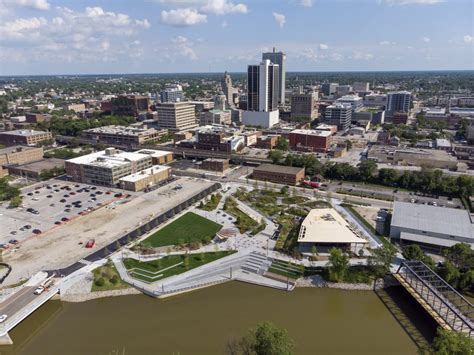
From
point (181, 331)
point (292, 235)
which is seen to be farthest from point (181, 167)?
point (181, 331)

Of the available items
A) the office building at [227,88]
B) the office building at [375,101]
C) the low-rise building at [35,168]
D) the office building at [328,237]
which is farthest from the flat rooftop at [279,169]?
the office building at [227,88]

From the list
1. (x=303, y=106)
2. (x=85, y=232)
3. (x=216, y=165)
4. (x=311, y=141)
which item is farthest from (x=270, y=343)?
(x=303, y=106)

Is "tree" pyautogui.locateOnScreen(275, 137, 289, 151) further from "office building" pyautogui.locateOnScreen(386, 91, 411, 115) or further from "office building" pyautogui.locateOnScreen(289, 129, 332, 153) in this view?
"office building" pyautogui.locateOnScreen(386, 91, 411, 115)

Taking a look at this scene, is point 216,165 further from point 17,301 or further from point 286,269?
point 17,301

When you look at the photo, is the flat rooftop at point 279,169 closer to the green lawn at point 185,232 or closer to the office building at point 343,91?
the green lawn at point 185,232

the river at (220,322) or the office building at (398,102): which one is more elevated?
the office building at (398,102)

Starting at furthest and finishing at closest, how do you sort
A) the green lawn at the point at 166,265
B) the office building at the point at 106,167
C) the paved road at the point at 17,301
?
the office building at the point at 106,167
the green lawn at the point at 166,265
the paved road at the point at 17,301
